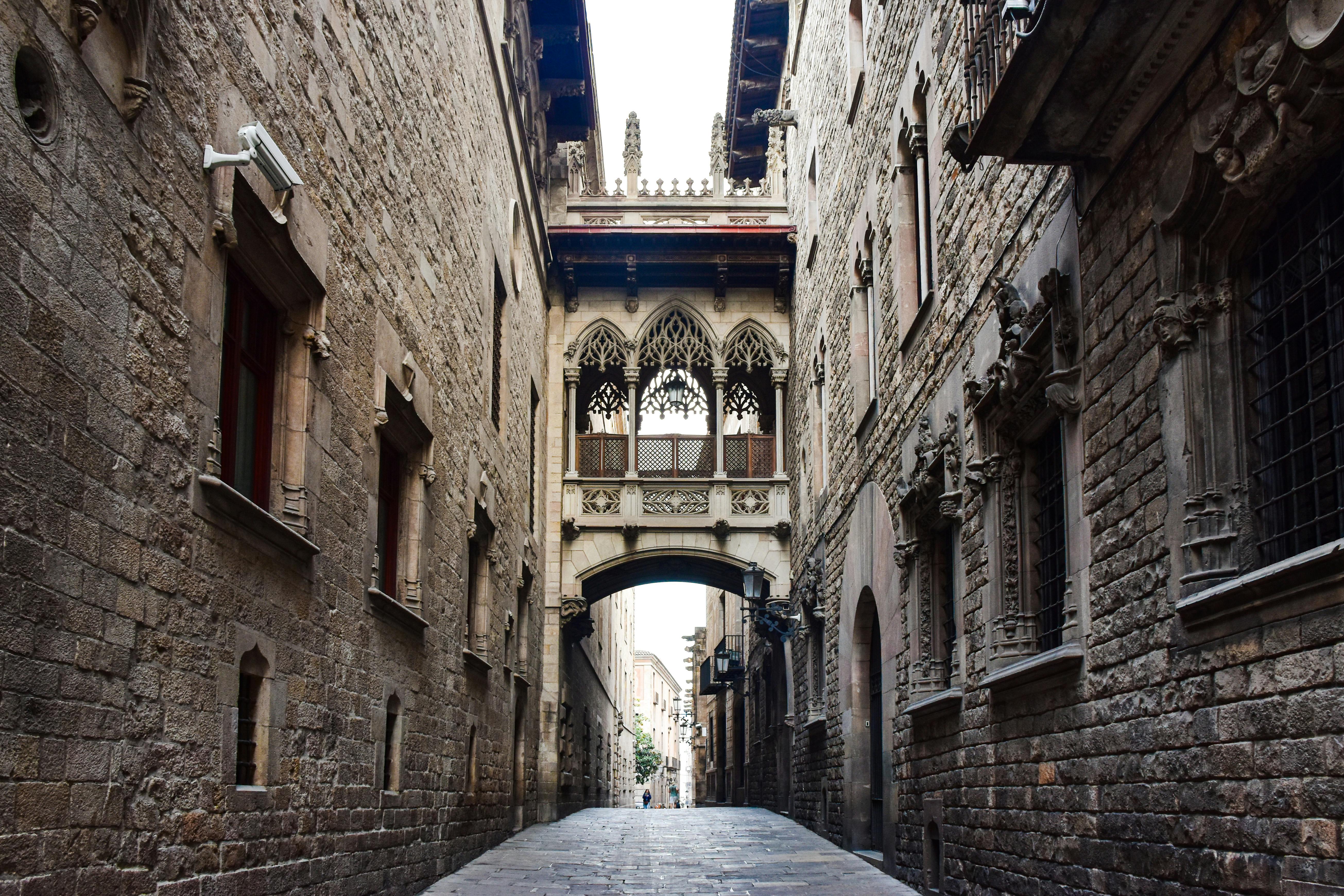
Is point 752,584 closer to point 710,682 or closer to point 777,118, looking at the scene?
point 777,118

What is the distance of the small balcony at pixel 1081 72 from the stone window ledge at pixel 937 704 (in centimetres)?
422

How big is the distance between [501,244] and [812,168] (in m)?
5.69

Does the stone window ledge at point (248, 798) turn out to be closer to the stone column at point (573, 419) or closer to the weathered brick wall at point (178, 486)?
the weathered brick wall at point (178, 486)

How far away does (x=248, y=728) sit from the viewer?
6500mm

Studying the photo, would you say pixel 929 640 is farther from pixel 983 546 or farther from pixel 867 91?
pixel 867 91

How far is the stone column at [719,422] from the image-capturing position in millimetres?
23438

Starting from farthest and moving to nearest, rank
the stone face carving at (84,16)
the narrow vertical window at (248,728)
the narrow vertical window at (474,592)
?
the narrow vertical window at (474,592) → the narrow vertical window at (248,728) → the stone face carving at (84,16)

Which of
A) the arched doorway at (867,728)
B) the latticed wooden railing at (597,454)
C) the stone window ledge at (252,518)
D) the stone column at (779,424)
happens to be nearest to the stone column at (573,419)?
the latticed wooden railing at (597,454)

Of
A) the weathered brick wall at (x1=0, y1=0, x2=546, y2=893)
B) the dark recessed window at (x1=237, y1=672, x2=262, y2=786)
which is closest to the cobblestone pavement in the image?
the weathered brick wall at (x1=0, y1=0, x2=546, y2=893)

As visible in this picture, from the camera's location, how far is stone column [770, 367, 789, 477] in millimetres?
23328

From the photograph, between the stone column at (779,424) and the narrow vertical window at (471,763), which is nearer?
the narrow vertical window at (471,763)

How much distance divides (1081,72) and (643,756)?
7100 centimetres

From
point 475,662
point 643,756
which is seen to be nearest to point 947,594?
point 475,662

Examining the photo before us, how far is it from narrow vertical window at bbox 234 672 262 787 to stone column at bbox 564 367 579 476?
16.8 m
